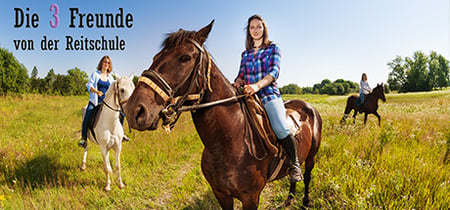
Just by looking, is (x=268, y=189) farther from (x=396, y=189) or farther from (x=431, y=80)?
(x=431, y=80)

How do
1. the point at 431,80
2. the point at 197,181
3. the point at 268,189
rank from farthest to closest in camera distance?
the point at 431,80 → the point at 197,181 → the point at 268,189

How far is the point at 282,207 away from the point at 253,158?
85.4 inches

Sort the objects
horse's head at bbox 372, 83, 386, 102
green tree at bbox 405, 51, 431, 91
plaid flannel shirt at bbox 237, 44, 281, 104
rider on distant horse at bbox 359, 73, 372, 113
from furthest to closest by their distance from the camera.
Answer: green tree at bbox 405, 51, 431, 91 → rider on distant horse at bbox 359, 73, 372, 113 → horse's head at bbox 372, 83, 386, 102 → plaid flannel shirt at bbox 237, 44, 281, 104

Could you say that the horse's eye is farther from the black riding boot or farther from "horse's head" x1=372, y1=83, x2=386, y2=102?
"horse's head" x1=372, y1=83, x2=386, y2=102

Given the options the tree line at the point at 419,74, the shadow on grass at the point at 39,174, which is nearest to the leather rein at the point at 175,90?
the shadow on grass at the point at 39,174

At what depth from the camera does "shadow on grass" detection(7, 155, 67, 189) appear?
4.24 metres

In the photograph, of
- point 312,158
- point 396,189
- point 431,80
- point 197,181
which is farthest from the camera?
point 431,80

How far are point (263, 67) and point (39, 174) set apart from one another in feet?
20.1

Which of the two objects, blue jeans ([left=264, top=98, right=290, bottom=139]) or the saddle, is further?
the saddle

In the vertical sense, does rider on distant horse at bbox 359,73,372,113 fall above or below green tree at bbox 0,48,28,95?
below

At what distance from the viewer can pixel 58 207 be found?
3.50 m

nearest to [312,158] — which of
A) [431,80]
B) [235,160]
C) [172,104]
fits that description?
[235,160]

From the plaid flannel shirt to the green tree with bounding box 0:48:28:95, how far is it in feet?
86.9

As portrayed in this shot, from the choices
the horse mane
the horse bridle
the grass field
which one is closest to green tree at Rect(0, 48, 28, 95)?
the grass field
